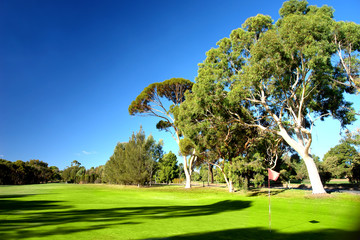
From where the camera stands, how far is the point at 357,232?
2.07 metres

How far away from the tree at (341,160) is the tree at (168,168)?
46.7 m

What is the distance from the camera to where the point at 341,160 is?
184ft

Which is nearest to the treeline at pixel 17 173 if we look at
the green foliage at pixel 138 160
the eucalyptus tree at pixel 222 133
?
the green foliage at pixel 138 160

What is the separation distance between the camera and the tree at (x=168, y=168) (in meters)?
74.2

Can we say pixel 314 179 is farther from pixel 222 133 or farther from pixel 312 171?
pixel 222 133

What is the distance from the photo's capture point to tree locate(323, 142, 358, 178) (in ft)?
152

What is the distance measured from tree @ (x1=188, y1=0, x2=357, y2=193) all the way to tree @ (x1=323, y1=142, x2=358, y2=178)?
24.3m

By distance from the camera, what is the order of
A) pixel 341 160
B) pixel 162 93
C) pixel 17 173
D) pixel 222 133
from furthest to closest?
pixel 17 173, pixel 341 160, pixel 162 93, pixel 222 133

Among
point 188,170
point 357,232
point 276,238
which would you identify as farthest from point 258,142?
point 357,232

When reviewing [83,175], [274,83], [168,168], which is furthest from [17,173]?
[274,83]

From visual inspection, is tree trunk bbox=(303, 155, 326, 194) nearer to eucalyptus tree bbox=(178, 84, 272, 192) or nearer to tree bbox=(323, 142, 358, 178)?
eucalyptus tree bbox=(178, 84, 272, 192)

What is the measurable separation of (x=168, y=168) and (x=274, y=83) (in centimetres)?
5687

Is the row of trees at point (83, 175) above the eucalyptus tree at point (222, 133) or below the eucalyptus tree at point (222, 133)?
below

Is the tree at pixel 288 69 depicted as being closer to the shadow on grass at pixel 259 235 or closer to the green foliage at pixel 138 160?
the shadow on grass at pixel 259 235
